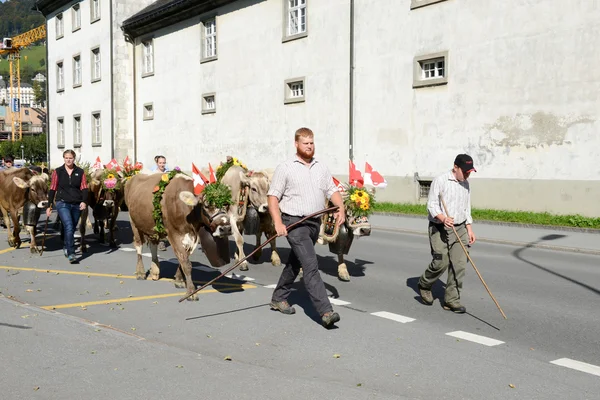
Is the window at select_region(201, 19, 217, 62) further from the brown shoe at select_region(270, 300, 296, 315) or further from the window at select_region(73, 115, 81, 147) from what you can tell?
the brown shoe at select_region(270, 300, 296, 315)

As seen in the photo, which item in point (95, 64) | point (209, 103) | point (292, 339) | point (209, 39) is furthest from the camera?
point (95, 64)

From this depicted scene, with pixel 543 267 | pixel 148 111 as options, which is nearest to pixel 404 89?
pixel 543 267

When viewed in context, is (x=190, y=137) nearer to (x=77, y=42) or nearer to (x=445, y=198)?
(x=77, y=42)

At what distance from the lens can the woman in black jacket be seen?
11.6m

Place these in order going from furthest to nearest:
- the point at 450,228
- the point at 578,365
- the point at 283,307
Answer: the point at 450,228 < the point at 283,307 < the point at 578,365

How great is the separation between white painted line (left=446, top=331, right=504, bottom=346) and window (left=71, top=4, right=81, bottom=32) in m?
42.8

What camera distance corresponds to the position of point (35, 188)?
42.4 ft

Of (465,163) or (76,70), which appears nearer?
(465,163)

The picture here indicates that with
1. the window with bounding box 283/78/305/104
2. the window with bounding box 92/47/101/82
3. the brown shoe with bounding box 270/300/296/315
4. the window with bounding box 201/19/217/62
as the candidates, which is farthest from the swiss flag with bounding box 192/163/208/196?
the window with bounding box 92/47/101/82

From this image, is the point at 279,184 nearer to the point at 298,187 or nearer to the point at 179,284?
the point at 298,187

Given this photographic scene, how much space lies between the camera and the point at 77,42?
4494 centimetres

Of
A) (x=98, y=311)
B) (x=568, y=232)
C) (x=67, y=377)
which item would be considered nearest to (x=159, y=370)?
(x=67, y=377)

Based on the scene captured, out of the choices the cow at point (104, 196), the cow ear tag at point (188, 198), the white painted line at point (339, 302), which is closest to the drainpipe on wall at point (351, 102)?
the cow at point (104, 196)

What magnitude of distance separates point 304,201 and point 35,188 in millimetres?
7715
